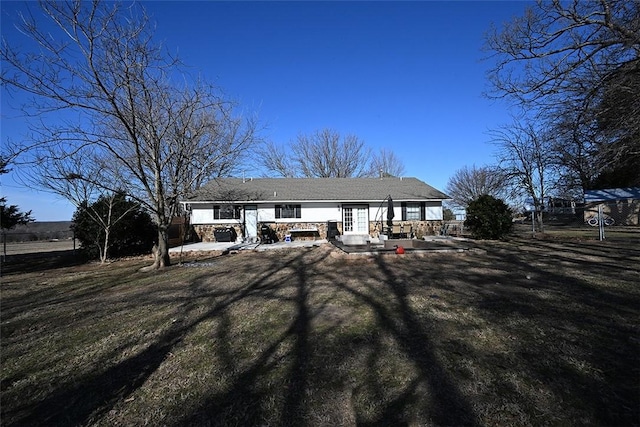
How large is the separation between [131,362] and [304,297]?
10.4 feet

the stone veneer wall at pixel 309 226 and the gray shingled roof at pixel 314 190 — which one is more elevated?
the gray shingled roof at pixel 314 190

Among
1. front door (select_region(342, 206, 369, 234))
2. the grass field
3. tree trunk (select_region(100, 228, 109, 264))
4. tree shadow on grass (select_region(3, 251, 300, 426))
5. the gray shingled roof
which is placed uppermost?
the gray shingled roof

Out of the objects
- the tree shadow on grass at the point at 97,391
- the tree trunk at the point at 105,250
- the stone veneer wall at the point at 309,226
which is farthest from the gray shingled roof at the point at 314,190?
the tree shadow on grass at the point at 97,391

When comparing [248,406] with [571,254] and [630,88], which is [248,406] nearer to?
[630,88]

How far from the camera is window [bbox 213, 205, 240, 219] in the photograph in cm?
2019

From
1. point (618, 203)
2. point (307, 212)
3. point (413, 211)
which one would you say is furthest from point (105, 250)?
point (618, 203)

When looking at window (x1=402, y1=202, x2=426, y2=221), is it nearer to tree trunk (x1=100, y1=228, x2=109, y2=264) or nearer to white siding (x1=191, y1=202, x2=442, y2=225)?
white siding (x1=191, y1=202, x2=442, y2=225)

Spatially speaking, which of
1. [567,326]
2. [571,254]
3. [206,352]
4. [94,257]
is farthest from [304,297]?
[94,257]

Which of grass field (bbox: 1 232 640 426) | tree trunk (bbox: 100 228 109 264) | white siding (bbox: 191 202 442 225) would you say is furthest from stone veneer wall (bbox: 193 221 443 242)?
grass field (bbox: 1 232 640 426)

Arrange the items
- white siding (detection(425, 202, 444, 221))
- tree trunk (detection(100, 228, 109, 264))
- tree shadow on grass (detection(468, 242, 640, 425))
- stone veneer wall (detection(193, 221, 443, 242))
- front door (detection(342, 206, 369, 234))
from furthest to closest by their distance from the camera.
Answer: white siding (detection(425, 202, 444, 221)) < front door (detection(342, 206, 369, 234)) < stone veneer wall (detection(193, 221, 443, 242)) < tree trunk (detection(100, 228, 109, 264)) < tree shadow on grass (detection(468, 242, 640, 425))

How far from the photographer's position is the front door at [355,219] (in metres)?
20.9

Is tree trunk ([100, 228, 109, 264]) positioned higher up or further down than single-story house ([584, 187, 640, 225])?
further down

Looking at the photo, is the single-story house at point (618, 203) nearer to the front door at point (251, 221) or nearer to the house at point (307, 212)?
the house at point (307, 212)

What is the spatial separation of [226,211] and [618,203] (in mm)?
34816
